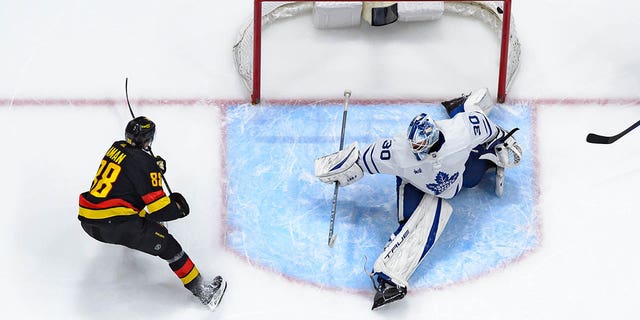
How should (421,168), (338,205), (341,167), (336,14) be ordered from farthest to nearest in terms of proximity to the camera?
(336,14) < (338,205) < (341,167) < (421,168)

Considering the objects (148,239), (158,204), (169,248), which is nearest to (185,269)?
(169,248)

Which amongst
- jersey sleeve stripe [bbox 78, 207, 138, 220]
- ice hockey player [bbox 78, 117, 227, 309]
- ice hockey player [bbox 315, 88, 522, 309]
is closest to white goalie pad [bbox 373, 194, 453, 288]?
ice hockey player [bbox 315, 88, 522, 309]

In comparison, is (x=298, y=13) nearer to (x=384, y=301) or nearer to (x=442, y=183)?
(x=442, y=183)

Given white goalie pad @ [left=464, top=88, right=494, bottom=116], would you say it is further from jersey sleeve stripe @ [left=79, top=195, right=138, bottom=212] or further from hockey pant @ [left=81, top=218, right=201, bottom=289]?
jersey sleeve stripe @ [left=79, top=195, right=138, bottom=212]

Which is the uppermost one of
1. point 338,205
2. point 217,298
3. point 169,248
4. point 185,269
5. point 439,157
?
point 439,157

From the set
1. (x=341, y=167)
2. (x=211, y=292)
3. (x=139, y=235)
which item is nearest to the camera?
(x=139, y=235)

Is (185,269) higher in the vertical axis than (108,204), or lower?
lower

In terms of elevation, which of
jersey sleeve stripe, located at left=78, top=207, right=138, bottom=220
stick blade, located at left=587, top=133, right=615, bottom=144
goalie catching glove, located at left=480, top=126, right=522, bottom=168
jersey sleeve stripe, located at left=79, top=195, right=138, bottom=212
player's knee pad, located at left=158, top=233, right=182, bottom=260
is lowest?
player's knee pad, located at left=158, top=233, right=182, bottom=260

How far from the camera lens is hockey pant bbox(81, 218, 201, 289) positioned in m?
5.85

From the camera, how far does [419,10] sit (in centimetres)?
688

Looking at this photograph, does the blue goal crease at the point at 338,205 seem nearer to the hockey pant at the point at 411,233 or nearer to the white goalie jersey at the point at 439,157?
the hockey pant at the point at 411,233

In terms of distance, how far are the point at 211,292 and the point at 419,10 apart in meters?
1.89

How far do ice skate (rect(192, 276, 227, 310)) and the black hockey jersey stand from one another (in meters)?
0.43

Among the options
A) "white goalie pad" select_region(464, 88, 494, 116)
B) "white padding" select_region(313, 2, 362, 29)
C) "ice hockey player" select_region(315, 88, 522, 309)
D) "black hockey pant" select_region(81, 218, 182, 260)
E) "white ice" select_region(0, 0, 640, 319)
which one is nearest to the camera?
"black hockey pant" select_region(81, 218, 182, 260)
